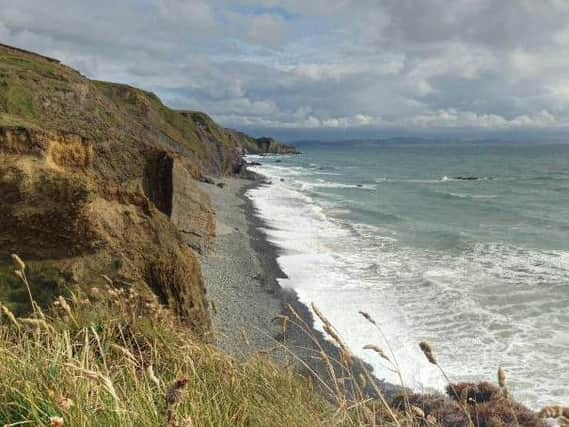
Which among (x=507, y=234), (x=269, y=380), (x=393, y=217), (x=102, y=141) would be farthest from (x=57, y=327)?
(x=393, y=217)

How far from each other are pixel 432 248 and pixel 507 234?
7832mm

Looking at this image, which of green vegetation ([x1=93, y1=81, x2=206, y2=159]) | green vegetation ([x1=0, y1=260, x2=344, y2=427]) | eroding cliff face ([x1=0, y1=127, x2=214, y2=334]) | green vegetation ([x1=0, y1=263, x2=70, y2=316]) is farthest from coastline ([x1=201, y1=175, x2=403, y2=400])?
green vegetation ([x1=93, y1=81, x2=206, y2=159])

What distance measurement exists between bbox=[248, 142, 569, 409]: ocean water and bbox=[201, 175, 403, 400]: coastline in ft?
2.36

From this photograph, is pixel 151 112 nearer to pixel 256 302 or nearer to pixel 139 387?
pixel 256 302

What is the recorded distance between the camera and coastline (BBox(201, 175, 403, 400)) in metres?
11.9

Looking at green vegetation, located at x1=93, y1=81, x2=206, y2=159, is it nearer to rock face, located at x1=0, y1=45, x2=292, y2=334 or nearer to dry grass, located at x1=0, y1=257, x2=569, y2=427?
rock face, located at x1=0, y1=45, x2=292, y2=334

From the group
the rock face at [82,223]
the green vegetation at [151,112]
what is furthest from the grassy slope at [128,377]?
the green vegetation at [151,112]

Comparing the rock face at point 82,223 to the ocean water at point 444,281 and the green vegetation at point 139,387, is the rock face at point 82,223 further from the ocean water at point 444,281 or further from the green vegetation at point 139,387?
the ocean water at point 444,281

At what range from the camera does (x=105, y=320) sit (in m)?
4.65

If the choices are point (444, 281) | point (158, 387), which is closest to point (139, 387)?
point (158, 387)

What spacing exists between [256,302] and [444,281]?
8066 mm

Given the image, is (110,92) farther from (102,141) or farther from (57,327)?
(57,327)

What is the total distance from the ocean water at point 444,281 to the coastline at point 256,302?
0.72 m

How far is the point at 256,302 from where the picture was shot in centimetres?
1789
